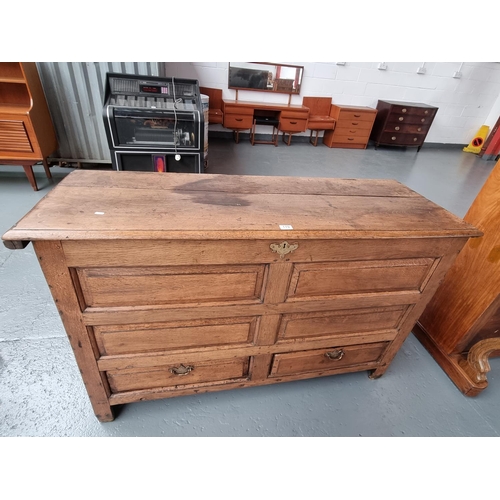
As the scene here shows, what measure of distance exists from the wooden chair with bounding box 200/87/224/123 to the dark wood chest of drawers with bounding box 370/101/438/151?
135 inches

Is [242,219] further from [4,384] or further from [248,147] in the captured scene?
[248,147]

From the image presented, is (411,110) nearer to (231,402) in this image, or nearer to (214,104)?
(214,104)

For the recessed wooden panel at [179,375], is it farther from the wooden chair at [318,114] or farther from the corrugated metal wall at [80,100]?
the wooden chair at [318,114]

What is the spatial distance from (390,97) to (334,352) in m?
6.79

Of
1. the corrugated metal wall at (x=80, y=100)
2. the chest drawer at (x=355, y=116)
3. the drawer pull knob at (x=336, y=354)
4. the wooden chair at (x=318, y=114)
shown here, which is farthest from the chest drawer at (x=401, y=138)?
the drawer pull knob at (x=336, y=354)

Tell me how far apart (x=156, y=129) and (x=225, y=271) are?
90.2 inches

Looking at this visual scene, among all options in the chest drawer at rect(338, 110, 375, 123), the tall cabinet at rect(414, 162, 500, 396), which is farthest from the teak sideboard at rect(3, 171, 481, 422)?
the chest drawer at rect(338, 110, 375, 123)

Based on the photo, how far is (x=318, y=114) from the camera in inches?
235

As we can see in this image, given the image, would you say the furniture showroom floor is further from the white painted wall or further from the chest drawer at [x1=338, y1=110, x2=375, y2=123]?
the chest drawer at [x1=338, y1=110, x2=375, y2=123]

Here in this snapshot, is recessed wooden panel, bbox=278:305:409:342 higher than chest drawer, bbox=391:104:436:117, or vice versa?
chest drawer, bbox=391:104:436:117

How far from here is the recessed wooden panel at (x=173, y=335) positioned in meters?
1.04

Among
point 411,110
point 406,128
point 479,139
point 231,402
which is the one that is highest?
point 411,110

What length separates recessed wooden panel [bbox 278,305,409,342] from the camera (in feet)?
3.96

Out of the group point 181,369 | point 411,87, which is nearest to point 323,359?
point 181,369
